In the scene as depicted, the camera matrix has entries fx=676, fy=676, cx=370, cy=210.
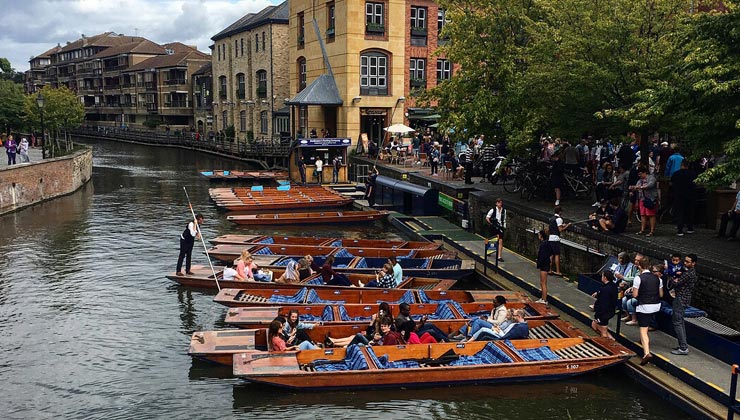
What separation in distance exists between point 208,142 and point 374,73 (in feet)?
96.7

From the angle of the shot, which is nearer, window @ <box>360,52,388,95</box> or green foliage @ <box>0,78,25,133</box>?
window @ <box>360,52,388,95</box>

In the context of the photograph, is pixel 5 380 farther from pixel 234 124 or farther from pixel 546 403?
pixel 234 124

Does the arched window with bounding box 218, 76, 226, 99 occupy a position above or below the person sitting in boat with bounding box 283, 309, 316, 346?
above

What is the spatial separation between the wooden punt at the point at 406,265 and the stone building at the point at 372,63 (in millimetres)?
23912

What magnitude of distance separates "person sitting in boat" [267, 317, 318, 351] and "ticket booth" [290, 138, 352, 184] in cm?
2694

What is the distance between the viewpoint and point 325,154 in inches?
1591

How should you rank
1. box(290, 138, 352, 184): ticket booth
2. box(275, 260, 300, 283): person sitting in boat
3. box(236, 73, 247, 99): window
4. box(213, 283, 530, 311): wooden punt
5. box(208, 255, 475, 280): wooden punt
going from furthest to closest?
1. box(236, 73, 247, 99): window
2. box(290, 138, 352, 184): ticket booth
3. box(208, 255, 475, 280): wooden punt
4. box(275, 260, 300, 283): person sitting in boat
5. box(213, 283, 530, 311): wooden punt

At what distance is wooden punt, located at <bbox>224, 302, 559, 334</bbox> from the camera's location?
14.6 m

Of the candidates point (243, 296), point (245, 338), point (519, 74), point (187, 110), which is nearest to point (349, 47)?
point (519, 74)

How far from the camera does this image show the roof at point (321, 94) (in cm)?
4312

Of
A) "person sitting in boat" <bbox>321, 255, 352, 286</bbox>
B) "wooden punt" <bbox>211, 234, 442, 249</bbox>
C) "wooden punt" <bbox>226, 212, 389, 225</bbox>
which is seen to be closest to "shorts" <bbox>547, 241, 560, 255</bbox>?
"person sitting in boat" <bbox>321, 255, 352, 286</bbox>

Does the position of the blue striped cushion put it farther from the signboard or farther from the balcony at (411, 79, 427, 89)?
the balcony at (411, 79, 427, 89)

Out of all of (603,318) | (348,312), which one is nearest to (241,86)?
(348,312)

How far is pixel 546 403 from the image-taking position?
39.6 ft
